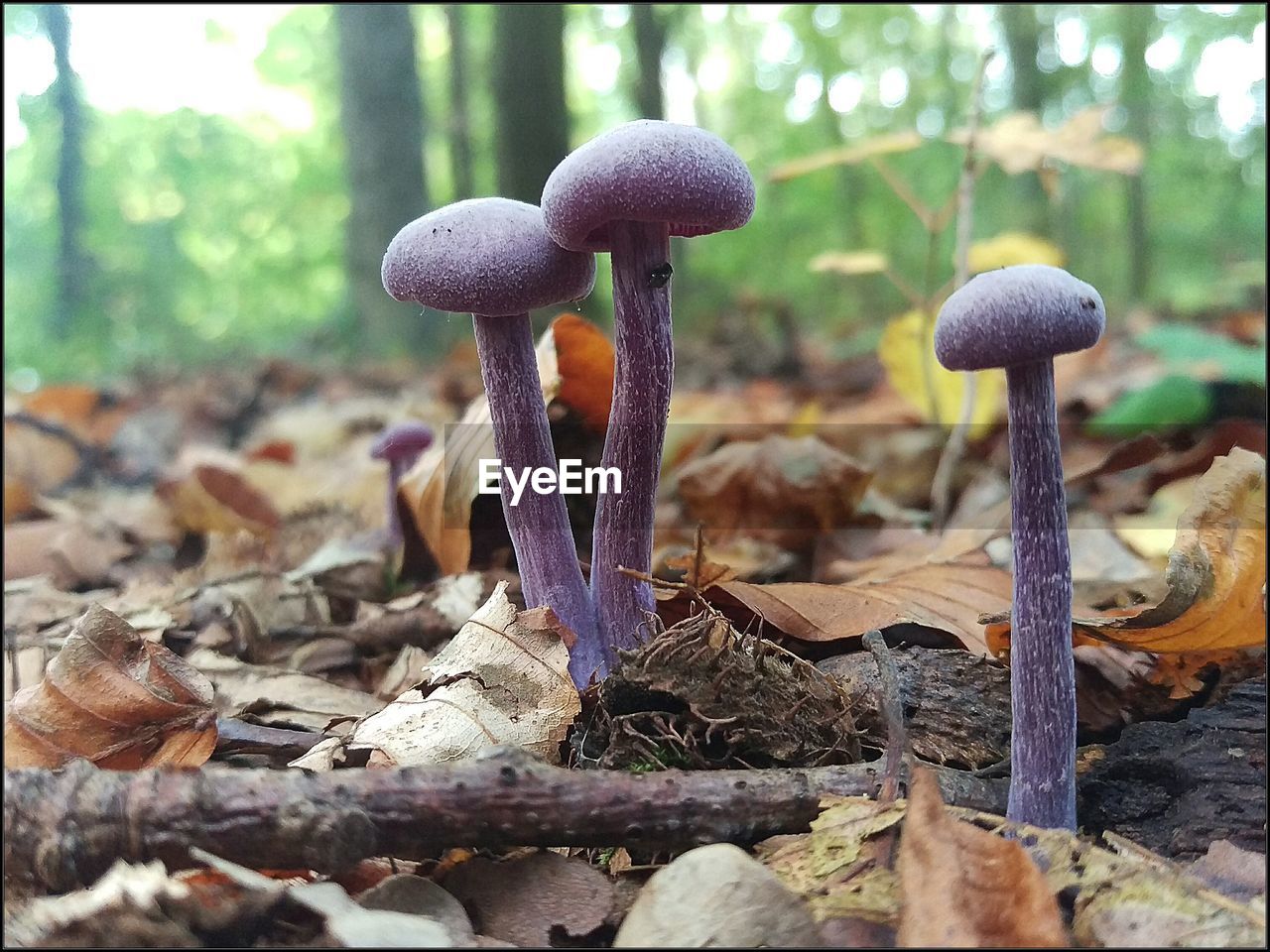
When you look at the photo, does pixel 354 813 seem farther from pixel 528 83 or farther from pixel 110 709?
pixel 528 83

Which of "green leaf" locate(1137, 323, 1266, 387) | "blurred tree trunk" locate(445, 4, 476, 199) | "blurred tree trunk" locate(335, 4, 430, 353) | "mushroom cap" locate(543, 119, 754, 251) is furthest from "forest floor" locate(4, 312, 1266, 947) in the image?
"blurred tree trunk" locate(445, 4, 476, 199)

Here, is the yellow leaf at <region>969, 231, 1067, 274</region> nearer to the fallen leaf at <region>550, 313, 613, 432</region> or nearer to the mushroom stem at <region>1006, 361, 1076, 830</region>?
the fallen leaf at <region>550, 313, 613, 432</region>

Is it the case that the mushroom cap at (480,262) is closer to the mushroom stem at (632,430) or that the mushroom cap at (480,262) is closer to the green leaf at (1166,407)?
the mushroom stem at (632,430)

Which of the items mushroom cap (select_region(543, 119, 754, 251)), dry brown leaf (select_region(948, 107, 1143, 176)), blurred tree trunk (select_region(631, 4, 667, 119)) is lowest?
mushroom cap (select_region(543, 119, 754, 251))

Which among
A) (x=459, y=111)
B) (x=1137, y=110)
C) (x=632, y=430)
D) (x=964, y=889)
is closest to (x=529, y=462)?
(x=632, y=430)

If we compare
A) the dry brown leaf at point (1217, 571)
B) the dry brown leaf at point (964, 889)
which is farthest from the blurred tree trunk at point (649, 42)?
the dry brown leaf at point (964, 889)
